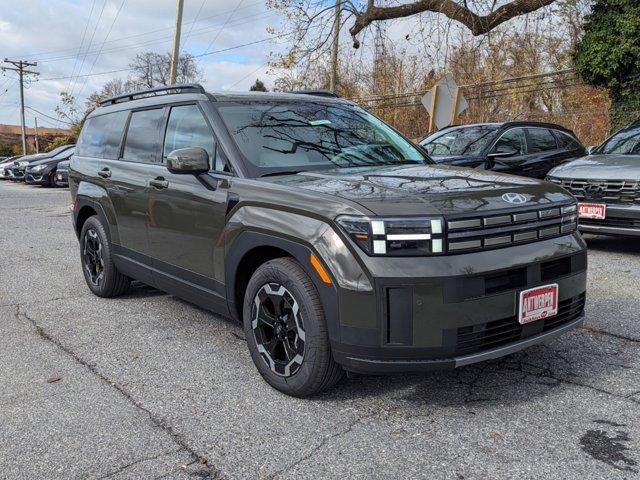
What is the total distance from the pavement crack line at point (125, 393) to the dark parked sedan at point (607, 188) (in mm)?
5635

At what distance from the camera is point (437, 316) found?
2.78 metres

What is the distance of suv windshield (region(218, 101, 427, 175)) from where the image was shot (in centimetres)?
384

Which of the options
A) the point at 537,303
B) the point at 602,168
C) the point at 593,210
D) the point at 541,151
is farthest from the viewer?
the point at 541,151

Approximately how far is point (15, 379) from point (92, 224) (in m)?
2.15

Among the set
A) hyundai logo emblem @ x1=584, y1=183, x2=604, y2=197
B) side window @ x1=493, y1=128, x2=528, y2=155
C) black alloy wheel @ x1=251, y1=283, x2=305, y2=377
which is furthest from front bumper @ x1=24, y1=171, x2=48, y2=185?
black alloy wheel @ x1=251, y1=283, x2=305, y2=377

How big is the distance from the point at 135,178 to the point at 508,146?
638cm

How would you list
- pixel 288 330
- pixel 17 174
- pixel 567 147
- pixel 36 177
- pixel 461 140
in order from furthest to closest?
pixel 17 174
pixel 36 177
pixel 567 147
pixel 461 140
pixel 288 330

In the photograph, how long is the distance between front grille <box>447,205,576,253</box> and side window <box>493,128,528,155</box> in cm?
608

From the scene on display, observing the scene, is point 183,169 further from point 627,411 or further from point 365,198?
point 627,411

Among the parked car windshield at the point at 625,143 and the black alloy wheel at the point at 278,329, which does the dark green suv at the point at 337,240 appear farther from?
the parked car windshield at the point at 625,143

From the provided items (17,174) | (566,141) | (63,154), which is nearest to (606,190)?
(566,141)

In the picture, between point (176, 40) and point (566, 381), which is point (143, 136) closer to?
point (566, 381)

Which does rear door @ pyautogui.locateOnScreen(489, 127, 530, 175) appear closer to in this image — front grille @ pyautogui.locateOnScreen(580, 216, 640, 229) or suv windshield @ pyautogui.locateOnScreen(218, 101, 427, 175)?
front grille @ pyautogui.locateOnScreen(580, 216, 640, 229)

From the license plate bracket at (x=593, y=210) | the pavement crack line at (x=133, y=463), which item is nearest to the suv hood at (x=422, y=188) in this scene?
the pavement crack line at (x=133, y=463)
